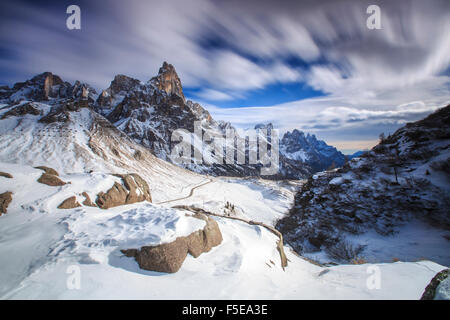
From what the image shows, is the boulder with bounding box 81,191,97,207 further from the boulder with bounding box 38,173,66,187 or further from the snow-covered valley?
the boulder with bounding box 38,173,66,187

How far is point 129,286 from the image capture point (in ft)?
16.1

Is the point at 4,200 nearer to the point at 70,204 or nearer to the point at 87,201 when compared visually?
the point at 70,204

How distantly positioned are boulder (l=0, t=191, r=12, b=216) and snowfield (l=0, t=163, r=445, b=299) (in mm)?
207

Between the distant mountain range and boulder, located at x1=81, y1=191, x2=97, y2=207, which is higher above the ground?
the distant mountain range

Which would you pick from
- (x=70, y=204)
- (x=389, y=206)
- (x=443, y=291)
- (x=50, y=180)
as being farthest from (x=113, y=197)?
(x=389, y=206)

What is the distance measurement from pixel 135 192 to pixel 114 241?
9.23m

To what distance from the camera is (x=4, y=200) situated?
28.1 feet

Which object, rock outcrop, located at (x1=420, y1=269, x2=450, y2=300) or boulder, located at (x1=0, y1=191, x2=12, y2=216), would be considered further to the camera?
boulder, located at (x1=0, y1=191, x2=12, y2=216)

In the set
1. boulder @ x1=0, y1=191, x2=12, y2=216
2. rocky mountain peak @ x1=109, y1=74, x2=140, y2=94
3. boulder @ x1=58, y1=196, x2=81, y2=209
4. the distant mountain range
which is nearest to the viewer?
boulder @ x1=0, y1=191, x2=12, y2=216

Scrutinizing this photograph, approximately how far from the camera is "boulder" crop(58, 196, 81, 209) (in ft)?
30.9

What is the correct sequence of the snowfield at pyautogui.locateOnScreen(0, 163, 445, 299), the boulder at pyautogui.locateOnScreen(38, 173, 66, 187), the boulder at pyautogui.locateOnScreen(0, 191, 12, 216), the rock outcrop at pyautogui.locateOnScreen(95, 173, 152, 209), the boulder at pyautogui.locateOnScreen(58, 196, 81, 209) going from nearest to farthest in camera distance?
the snowfield at pyautogui.locateOnScreen(0, 163, 445, 299)
the boulder at pyautogui.locateOnScreen(0, 191, 12, 216)
the boulder at pyautogui.locateOnScreen(58, 196, 81, 209)
the boulder at pyautogui.locateOnScreen(38, 173, 66, 187)
the rock outcrop at pyautogui.locateOnScreen(95, 173, 152, 209)

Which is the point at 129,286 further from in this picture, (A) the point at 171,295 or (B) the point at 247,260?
(B) the point at 247,260

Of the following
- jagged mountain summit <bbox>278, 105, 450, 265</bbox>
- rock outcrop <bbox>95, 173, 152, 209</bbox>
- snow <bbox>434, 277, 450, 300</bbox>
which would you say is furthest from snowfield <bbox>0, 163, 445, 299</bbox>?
jagged mountain summit <bbox>278, 105, 450, 265</bbox>

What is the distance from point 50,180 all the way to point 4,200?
2.83m
